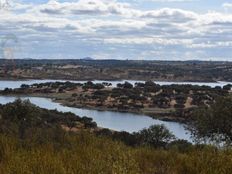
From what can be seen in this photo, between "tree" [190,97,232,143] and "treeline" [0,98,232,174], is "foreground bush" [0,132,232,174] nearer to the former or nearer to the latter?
"treeline" [0,98,232,174]

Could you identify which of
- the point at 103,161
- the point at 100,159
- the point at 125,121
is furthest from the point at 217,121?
the point at 125,121

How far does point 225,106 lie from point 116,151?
70.5 ft

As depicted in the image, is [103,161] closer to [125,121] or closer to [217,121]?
[217,121]

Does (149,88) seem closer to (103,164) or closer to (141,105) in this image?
(141,105)

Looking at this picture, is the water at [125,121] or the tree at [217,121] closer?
the tree at [217,121]

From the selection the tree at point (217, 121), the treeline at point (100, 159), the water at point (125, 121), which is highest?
the treeline at point (100, 159)

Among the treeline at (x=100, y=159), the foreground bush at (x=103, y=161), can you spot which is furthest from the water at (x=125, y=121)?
the foreground bush at (x=103, y=161)

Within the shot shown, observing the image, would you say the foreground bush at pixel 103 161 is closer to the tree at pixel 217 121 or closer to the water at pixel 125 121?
the tree at pixel 217 121

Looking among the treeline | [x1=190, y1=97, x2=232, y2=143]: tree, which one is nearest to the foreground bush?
the treeline

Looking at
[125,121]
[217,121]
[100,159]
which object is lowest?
[125,121]

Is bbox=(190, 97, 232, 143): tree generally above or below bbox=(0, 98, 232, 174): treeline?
below

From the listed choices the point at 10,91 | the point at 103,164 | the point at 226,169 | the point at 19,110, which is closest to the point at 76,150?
the point at 103,164

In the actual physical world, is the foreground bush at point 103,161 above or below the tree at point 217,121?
above

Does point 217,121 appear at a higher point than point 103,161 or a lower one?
lower
